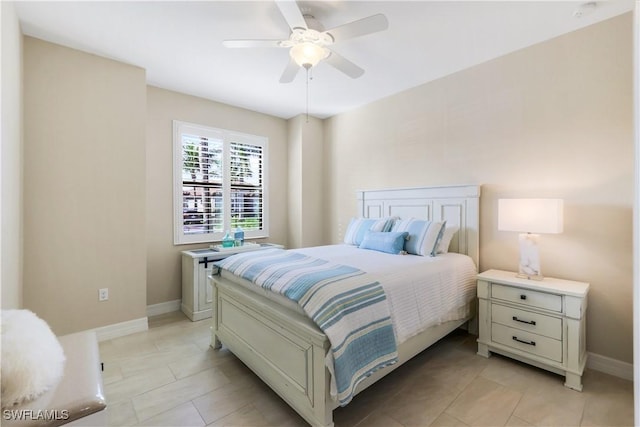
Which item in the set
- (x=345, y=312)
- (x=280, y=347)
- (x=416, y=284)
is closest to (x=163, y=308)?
(x=280, y=347)

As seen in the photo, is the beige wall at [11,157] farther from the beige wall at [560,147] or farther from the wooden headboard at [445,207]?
the beige wall at [560,147]

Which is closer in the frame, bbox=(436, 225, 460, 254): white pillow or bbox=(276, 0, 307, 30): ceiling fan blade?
bbox=(276, 0, 307, 30): ceiling fan blade

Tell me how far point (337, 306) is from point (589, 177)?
2307 mm

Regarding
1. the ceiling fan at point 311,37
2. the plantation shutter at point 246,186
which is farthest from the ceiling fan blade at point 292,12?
the plantation shutter at point 246,186

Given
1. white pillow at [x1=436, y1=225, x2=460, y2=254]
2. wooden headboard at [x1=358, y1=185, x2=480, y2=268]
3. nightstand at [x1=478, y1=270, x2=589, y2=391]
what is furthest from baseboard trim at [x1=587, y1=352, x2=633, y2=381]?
white pillow at [x1=436, y1=225, x2=460, y2=254]

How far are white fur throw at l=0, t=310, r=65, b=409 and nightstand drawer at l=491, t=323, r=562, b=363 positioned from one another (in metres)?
2.82

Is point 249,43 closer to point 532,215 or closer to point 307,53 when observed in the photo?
point 307,53

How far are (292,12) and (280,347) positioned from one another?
2072 millimetres

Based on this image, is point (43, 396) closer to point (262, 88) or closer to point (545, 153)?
point (262, 88)

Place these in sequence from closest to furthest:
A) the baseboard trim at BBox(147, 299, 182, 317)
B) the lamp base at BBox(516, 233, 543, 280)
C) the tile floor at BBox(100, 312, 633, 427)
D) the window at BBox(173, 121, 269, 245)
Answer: the tile floor at BBox(100, 312, 633, 427) → the lamp base at BBox(516, 233, 543, 280) → the baseboard trim at BBox(147, 299, 182, 317) → the window at BBox(173, 121, 269, 245)

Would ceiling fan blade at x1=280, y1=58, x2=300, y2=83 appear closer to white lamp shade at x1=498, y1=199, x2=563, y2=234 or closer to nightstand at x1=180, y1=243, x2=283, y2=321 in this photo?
white lamp shade at x1=498, y1=199, x2=563, y2=234

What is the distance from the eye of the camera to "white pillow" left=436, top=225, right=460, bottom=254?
2849 millimetres

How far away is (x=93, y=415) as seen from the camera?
1.04 metres

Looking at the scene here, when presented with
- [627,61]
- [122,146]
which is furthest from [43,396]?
[627,61]
